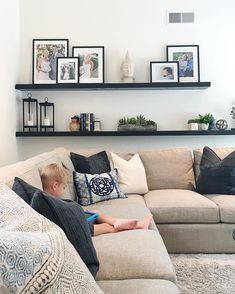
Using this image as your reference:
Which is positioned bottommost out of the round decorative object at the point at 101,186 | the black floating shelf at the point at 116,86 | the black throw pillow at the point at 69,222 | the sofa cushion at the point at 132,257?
the sofa cushion at the point at 132,257

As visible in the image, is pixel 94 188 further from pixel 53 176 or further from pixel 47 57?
pixel 47 57

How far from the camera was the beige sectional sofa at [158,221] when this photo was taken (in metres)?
1.49

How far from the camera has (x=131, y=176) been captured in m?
3.38

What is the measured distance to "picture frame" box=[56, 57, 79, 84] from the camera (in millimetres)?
4195

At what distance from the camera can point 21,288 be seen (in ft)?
2.41

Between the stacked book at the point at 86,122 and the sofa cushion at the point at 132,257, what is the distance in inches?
92.8

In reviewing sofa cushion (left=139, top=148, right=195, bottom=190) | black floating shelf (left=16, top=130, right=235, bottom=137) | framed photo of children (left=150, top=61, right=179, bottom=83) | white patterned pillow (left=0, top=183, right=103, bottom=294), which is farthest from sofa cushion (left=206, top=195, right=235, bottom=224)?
white patterned pillow (left=0, top=183, right=103, bottom=294)

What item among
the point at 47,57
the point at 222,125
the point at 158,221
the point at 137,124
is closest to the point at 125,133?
the point at 137,124

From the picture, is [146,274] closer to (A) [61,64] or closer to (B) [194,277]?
(B) [194,277]

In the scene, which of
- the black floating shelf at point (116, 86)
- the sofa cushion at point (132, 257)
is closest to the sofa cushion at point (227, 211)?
the sofa cushion at point (132, 257)

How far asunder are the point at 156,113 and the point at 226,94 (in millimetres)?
892

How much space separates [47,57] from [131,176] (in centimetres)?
193

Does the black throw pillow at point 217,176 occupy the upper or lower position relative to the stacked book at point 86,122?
lower

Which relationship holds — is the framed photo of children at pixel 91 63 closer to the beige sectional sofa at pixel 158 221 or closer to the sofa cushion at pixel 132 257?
the beige sectional sofa at pixel 158 221
